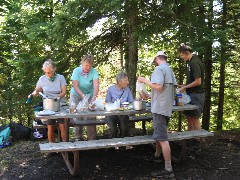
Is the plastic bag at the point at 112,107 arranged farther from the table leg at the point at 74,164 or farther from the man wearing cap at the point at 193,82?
the man wearing cap at the point at 193,82

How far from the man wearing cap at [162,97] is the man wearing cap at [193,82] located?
1.25 meters

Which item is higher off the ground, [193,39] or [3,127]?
[193,39]

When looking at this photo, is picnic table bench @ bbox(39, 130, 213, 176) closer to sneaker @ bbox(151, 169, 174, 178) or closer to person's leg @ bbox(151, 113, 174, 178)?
person's leg @ bbox(151, 113, 174, 178)

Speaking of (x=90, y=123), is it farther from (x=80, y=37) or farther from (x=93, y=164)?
(x=80, y=37)

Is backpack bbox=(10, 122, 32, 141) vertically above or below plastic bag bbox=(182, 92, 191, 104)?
below

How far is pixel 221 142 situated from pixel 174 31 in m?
2.86

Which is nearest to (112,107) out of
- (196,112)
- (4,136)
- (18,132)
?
(196,112)

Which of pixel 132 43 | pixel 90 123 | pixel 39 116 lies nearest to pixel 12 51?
pixel 132 43

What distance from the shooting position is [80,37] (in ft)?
23.0

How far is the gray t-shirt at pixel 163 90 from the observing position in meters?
4.32

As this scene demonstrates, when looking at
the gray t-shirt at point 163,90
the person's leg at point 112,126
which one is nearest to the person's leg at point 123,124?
the person's leg at point 112,126

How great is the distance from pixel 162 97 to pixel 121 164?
5.07ft

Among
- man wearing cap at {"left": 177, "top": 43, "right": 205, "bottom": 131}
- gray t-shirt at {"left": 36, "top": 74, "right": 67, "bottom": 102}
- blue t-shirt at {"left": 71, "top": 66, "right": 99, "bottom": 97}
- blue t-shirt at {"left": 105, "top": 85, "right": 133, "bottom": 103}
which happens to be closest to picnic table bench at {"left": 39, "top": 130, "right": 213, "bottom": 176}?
man wearing cap at {"left": 177, "top": 43, "right": 205, "bottom": 131}

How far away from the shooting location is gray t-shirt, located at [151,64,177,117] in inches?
170
